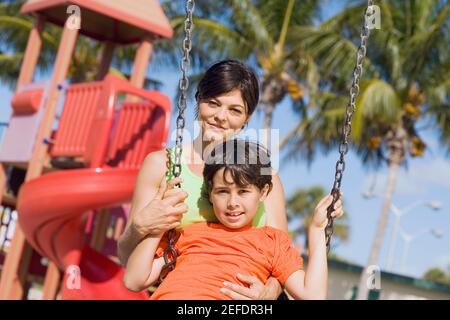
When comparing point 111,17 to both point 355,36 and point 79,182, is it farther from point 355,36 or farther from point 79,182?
point 355,36

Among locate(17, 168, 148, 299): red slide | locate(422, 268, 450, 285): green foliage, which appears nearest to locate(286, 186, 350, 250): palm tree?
locate(422, 268, 450, 285): green foliage

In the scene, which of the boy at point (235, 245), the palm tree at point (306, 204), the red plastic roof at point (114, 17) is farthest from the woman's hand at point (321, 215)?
the palm tree at point (306, 204)

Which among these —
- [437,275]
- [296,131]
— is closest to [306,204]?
[437,275]

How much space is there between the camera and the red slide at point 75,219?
339 inches

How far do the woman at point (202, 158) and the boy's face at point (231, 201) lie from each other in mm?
113

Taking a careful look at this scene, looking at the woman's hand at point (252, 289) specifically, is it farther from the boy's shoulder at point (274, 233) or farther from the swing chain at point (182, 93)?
the swing chain at point (182, 93)

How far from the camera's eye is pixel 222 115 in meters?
3.05

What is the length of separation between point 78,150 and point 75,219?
0.82m

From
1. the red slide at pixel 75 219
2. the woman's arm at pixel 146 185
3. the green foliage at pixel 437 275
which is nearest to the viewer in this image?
the woman's arm at pixel 146 185

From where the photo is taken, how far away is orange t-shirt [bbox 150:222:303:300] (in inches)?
105

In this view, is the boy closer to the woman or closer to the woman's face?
the woman

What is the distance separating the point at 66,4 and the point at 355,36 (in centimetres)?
1173

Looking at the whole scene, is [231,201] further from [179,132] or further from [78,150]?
[78,150]
